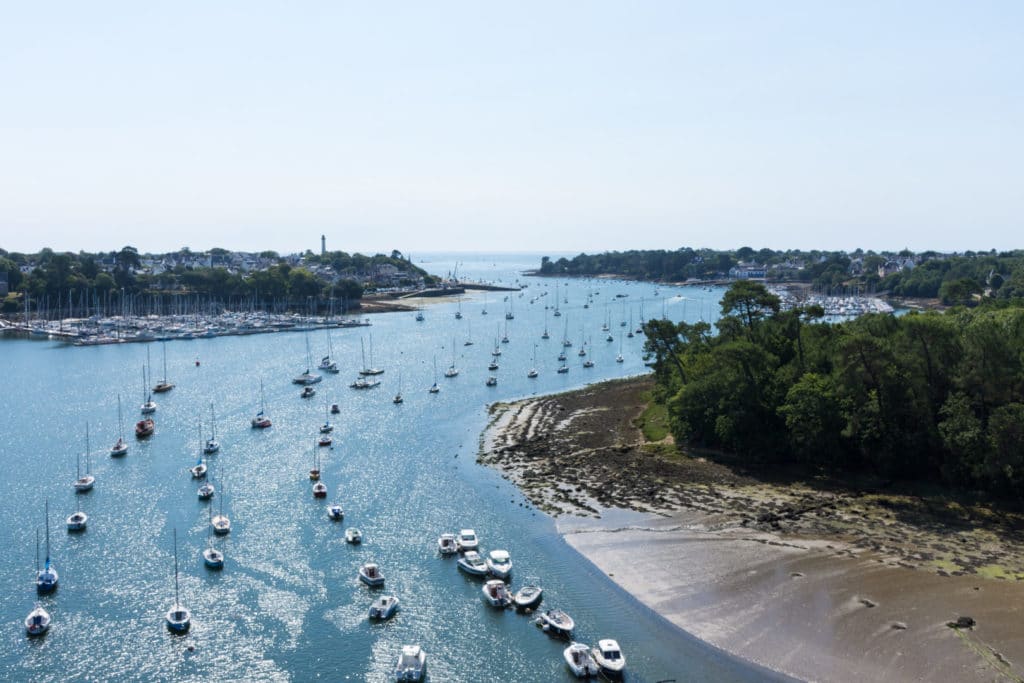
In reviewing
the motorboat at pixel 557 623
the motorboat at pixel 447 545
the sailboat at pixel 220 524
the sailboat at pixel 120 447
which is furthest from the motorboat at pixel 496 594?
the sailboat at pixel 120 447

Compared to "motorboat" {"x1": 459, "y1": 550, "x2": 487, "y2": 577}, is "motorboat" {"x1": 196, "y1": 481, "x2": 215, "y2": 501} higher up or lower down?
higher up

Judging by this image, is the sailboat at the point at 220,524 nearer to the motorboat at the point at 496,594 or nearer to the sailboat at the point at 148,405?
the motorboat at the point at 496,594

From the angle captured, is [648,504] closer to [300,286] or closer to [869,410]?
[869,410]

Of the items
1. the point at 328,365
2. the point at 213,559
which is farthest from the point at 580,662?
the point at 328,365

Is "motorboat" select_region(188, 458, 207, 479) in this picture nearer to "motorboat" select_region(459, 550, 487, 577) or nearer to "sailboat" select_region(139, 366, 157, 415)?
"sailboat" select_region(139, 366, 157, 415)

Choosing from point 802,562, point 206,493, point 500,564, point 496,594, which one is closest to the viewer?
point 496,594

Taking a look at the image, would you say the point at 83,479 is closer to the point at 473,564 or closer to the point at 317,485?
the point at 317,485


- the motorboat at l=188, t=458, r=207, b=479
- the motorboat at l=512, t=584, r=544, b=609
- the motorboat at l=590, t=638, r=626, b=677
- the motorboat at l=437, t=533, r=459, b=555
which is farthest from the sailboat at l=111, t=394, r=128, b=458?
the motorboat at l=590, t=638, r=626, b=677
